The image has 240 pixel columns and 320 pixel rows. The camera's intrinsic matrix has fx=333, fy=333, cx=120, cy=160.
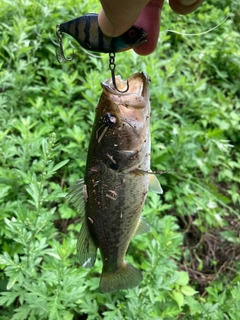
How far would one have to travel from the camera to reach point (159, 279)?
2.25 m

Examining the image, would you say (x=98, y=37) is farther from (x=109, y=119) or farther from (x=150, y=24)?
(x=150, y=24)

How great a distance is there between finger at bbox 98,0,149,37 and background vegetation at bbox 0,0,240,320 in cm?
69

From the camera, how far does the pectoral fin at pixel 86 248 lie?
1842 millimetres

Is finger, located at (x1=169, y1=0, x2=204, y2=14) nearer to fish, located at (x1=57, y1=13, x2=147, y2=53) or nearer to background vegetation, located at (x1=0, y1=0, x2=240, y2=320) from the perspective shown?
fish, located at (x1=57, y1=13, x2=147, y2=53)

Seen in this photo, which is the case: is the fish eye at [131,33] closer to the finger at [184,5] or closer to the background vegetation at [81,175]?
the finger at [184,5]

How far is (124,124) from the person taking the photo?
5.51 feet

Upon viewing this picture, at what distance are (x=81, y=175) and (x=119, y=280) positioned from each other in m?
1.27

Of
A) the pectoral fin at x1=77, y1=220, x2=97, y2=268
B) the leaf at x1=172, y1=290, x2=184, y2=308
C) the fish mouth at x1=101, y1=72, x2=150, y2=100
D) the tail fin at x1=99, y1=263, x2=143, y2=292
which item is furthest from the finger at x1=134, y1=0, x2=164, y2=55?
the leaf at x1=172, y1=290, x2=184, y2=308

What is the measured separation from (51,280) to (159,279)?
2.36ft

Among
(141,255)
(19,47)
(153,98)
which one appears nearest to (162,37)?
(153,98)

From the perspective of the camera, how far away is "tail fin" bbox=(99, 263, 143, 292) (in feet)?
6.36

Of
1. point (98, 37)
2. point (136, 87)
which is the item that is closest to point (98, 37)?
point (98, 37)

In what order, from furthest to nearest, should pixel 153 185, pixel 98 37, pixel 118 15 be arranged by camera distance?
pixel 153 185, pixel 98 37, pixel 118 15

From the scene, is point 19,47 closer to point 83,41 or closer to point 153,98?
point 153,98
